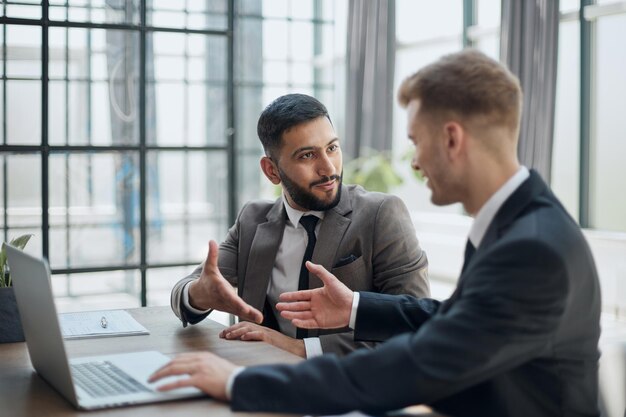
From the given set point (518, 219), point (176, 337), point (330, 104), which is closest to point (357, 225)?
point (176, 337)

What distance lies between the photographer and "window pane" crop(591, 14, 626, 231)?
21.9 feet

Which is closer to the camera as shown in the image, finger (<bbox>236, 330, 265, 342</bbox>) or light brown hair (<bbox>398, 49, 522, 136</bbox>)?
light brown hair (<bbox>398, 49, 522, 136</bbox>)

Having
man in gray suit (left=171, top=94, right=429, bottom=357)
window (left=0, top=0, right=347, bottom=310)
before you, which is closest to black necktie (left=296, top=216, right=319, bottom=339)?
man in gray suit (left=171, top=94, right=429, bottom=357)

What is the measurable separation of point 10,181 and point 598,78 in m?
4.98

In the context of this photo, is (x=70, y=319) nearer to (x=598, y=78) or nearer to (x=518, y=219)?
(x=518, y=219)

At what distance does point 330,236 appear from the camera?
261cm

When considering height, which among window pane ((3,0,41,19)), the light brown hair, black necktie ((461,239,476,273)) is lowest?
black necktie ((461,239,476,273))

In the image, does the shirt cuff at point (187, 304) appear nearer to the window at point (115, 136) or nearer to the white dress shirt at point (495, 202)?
the white dress shirt at point (495, 202)

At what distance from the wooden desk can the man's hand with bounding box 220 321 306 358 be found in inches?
1.2

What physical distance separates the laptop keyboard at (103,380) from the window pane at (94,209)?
6.80 ft

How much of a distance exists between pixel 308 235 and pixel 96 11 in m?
1.86

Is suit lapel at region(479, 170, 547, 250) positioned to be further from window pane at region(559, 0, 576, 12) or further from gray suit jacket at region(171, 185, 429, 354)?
window pane at region(559, 0, 576, 12)

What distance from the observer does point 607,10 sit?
6605 mm

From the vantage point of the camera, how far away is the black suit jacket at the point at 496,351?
1.38 metres
